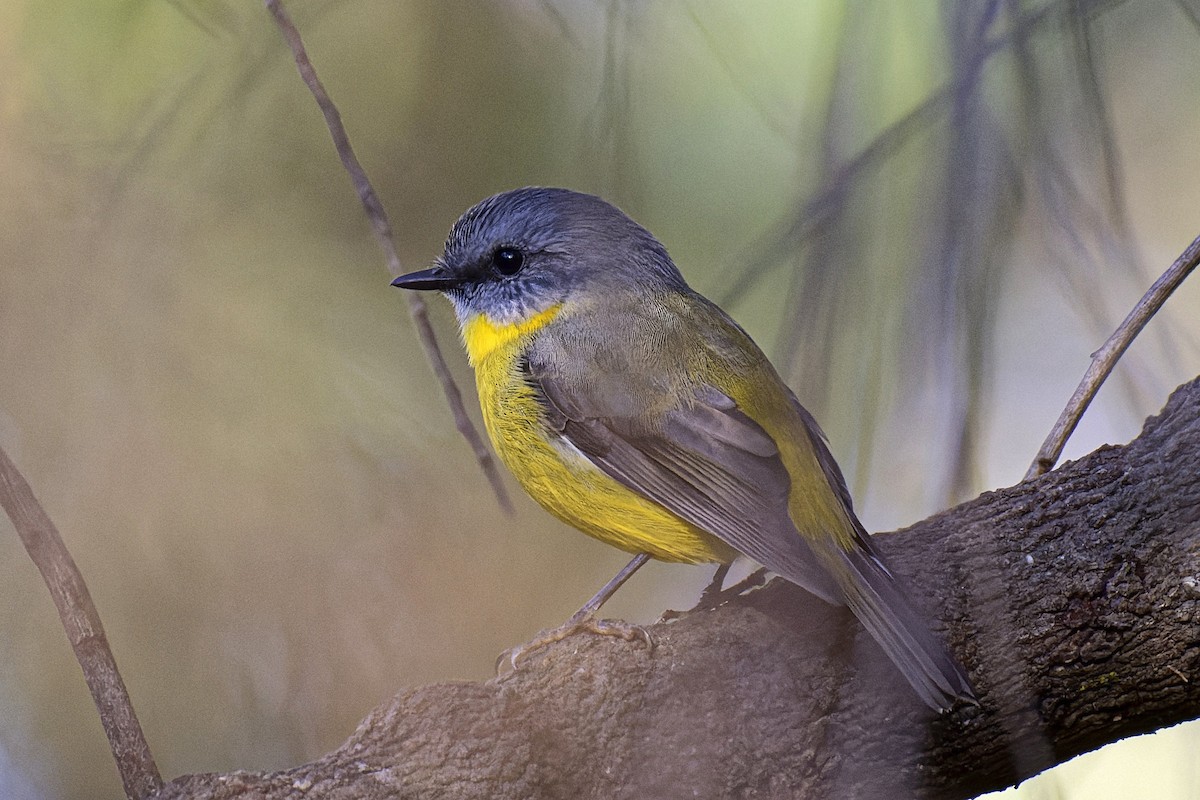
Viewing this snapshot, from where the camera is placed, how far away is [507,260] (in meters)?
3.59

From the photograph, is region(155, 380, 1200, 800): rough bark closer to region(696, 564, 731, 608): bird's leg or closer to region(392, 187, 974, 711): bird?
region(392, 187, 974, 711): bird

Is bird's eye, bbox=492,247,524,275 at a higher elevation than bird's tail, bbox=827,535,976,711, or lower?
higher

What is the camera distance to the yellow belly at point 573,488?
120 inches

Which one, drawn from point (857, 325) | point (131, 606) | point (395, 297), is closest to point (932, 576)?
point (857, 325)

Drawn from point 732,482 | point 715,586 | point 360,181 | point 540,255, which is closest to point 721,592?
point 715,586

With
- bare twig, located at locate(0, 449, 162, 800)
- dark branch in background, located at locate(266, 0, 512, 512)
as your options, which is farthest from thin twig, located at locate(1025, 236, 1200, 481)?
bare twig, located at locate(0, 449, 162, 800)

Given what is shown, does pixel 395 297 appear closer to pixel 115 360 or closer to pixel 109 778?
pixel 115 360

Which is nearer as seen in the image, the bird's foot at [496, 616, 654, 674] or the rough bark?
the rough bark

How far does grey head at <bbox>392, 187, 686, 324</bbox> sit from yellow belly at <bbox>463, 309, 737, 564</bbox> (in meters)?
0.27

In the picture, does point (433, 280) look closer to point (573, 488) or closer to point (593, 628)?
point (573, 488)

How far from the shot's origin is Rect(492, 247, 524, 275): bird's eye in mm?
3572

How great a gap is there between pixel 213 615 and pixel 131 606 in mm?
247

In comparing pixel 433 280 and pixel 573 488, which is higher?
pixel 433 280

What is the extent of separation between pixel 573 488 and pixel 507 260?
874mm
